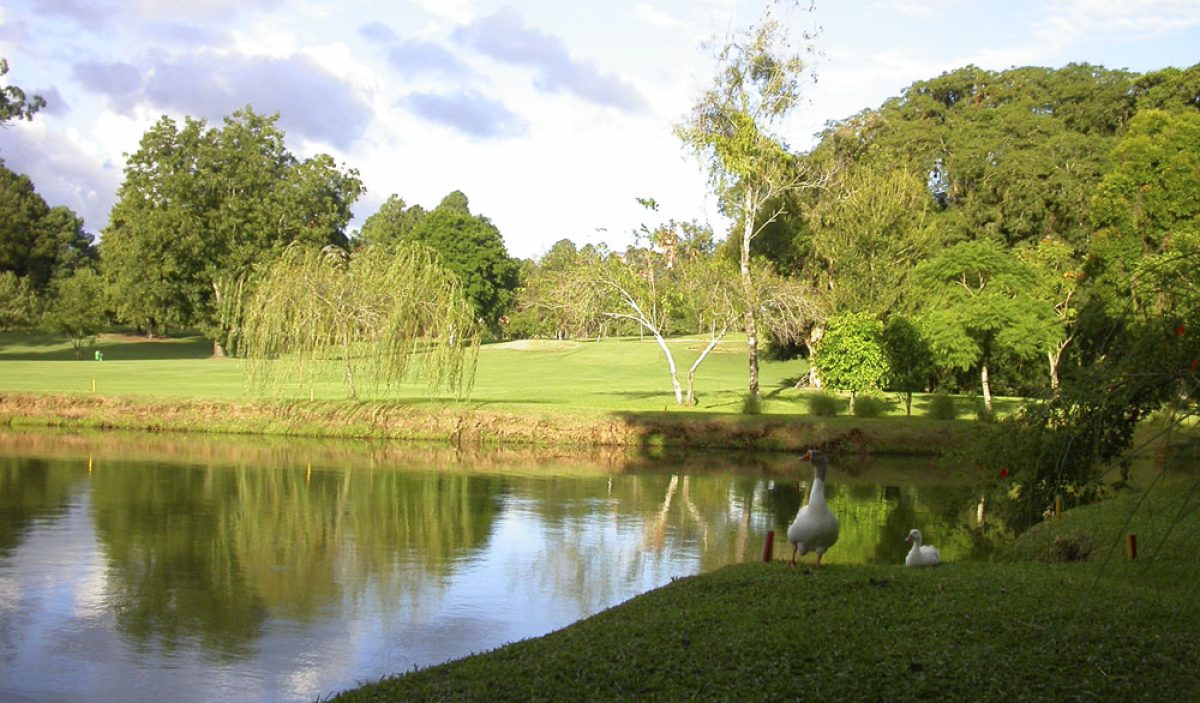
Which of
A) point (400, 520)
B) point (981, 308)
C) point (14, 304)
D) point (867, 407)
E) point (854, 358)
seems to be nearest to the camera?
point (400, 520)

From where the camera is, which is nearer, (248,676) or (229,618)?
(248,676)

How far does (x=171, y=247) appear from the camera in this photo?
66.8 m

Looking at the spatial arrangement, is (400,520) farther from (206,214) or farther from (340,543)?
(206,214)

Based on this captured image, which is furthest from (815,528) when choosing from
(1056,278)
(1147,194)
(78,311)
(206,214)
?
(78,311)

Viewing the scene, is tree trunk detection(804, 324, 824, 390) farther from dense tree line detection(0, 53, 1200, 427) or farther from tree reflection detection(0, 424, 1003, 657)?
tree reflection detection(0, 424, 1003, 657)

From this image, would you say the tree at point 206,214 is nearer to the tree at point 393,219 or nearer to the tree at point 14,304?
the tree at point 14,304

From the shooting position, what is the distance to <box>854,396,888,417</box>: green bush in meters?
38.1

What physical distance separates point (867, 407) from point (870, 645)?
98.7 ft

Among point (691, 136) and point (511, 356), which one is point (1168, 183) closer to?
point (691, 136)

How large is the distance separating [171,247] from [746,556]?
5633 centimetres

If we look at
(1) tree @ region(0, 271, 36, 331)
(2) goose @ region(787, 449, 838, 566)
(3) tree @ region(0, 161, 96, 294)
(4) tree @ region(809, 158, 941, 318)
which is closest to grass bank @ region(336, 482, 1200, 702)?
(2) goose @ region(787, 449, 838, 566)

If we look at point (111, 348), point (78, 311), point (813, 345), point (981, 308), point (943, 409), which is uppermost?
point (78, 311)

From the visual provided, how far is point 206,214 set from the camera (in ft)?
223

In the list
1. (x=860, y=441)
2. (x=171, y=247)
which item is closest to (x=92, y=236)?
(x=171, y=247)
